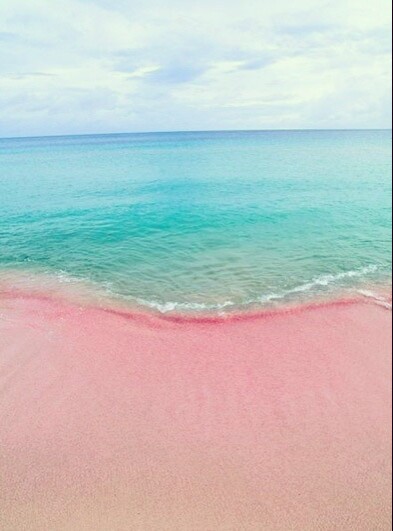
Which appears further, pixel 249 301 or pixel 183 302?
pixel 183 302

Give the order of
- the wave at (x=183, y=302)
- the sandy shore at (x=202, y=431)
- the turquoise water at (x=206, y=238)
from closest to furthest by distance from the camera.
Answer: the sandy shore at (x=202, y=431)
the wave at (x=183, y=302)
the turquoise water at (x=206, y=238)

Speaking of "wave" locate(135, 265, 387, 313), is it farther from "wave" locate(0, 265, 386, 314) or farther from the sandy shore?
the sandy shore

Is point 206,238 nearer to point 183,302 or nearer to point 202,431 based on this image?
point 183,302

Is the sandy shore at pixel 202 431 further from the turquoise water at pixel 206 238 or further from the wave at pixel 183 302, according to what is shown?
the turquoise water at pixel 206 238

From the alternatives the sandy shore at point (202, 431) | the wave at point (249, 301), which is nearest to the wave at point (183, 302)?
the wave at point (249, 301)

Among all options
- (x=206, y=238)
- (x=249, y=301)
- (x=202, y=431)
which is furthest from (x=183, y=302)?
(x=206, y=238)

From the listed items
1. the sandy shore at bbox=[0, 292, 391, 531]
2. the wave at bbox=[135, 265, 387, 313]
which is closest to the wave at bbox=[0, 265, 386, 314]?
the wave at bbox=[135, 265, 387, 313]

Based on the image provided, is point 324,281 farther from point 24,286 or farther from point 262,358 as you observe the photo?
point 24,286

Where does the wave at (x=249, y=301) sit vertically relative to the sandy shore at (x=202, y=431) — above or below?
above

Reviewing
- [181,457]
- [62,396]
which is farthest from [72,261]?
A: [181,457]
